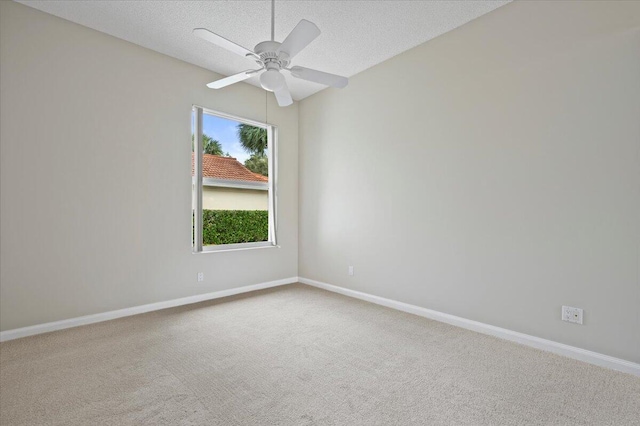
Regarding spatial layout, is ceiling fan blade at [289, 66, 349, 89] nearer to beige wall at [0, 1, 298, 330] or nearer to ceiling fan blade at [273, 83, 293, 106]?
ceiling fan blade at [273, 83, 293, 106]

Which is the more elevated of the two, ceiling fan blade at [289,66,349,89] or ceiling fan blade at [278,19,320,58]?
ceiling fan blade at [278,19,320,58]

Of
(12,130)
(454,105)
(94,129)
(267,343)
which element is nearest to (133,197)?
(94,129)

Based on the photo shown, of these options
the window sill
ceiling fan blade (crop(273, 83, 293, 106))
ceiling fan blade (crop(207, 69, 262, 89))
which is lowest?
the window sill

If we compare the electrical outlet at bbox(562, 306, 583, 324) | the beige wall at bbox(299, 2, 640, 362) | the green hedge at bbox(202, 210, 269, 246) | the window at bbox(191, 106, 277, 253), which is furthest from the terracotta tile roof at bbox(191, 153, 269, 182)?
the electrical outlet at bbox(562, 306, 583, 324)

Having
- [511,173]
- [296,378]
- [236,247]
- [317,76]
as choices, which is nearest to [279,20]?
[317,76]

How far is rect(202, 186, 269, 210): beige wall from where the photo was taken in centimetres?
384

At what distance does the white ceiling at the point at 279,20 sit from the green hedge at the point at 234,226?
6.08ft

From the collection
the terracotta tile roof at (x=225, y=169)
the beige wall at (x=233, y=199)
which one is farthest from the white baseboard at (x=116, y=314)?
the terracotta tile roof at (x=225, y=169)

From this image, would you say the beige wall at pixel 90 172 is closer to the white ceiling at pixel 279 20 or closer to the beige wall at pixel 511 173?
the white ceiling at pixel 279 20

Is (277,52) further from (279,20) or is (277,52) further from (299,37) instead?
(279,20)

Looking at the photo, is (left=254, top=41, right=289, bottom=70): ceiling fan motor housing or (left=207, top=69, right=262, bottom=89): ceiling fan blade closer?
(left=254, top=41, right=289, bottom=70): ceiling fan motor housing

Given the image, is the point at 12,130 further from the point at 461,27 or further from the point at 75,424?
the point at 461,27

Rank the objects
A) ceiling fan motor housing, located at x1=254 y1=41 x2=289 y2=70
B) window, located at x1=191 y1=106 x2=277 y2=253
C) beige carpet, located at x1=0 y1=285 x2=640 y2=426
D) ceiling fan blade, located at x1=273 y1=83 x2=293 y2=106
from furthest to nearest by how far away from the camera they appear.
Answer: window, located at x1=191 y1=106 x2=277 y2=253, ceiling fan blade, located at x1=273 y1=83 x2=293 y2=106, ceiling fan motor housing, located at x1=254 y1=41 x2=289 y2=70, beige carpet, located at x1=0 y1=285 x2=640 y2=426

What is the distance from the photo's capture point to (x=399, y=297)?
11.3 ft
